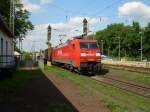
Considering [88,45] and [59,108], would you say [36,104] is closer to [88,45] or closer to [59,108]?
[59,108]

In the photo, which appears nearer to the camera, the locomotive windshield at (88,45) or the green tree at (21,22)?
the locomotive windshield at (88,45)

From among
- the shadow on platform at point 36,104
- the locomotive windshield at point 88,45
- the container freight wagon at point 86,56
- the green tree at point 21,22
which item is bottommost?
the shadow on platform at point 36,104

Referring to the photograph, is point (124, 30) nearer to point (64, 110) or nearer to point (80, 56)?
point (80, 56)

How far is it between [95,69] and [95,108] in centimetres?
1943

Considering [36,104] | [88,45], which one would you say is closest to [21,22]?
[88,45]

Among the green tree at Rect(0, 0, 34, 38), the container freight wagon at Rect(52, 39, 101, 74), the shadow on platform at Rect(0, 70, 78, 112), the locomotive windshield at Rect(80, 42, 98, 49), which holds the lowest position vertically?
the shadow on platform at Rect(0, 70, 78, 112)

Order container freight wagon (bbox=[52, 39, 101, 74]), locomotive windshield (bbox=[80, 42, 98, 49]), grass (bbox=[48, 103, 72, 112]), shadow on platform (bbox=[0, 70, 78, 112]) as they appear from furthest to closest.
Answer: locomotive windshield (bbox=[80, 42, 98, 49]), container freight wagon (bbox=[52, 39, 101, 74]), shadow on platform (bbox=[0, 70, 78, 112]), grass (bbox=[48, 103, 72, 112])

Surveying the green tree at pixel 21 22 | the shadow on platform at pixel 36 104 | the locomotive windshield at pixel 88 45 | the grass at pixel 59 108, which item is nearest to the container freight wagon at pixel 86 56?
the locomotive windshield at pixel 88 45

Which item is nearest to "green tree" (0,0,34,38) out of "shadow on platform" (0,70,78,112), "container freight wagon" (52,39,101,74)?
"container freight wagon" (52,39,101,74)

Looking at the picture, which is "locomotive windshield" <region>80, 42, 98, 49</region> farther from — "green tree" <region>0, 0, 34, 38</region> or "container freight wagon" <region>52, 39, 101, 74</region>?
"green tree" <region>0, 0, 34, 38</region>

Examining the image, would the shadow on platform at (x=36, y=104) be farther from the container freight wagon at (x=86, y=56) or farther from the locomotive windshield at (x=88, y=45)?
the locomotive windshield at (x=88, y=45)

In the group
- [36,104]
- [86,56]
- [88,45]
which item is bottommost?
[36,104]

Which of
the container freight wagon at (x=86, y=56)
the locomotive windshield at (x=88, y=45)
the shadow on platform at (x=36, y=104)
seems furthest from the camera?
the locomotive windshield at (x=88, y=45)

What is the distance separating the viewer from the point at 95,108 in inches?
495
